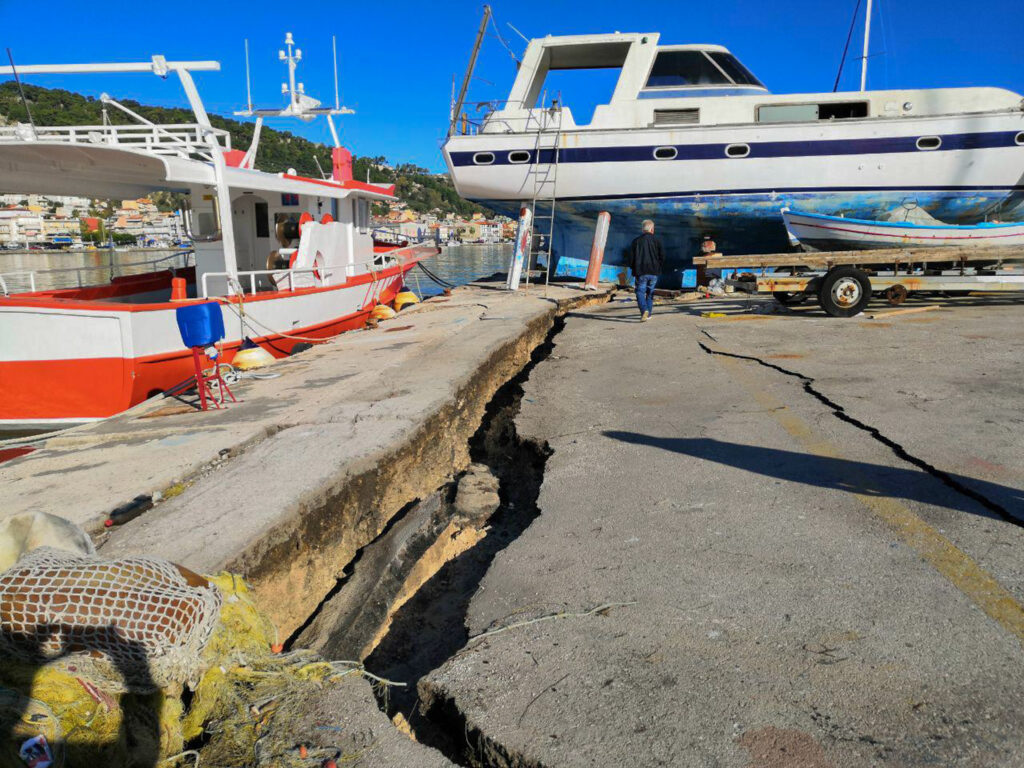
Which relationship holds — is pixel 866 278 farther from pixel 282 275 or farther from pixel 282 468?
pixel 282 275

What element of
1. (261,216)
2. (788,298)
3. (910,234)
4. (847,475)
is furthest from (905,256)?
(261,216)

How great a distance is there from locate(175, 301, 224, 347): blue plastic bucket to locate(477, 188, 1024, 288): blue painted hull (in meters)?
9.68

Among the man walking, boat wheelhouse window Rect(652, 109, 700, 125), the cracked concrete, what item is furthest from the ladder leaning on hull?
the cracked concrete

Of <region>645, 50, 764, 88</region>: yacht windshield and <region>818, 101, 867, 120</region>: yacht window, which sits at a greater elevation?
<region>645, 50, 764, 88</region>: yacht windshield

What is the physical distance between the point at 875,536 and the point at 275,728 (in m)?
2.74

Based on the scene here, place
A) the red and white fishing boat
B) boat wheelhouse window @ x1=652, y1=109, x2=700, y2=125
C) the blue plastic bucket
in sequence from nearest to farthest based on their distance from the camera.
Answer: the blue plastic bucket, the red and white fishing boat, boat wheelhouse window @ x1=652, y1=109, x2=700, y2=125

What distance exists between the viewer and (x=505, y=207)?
16703 mm

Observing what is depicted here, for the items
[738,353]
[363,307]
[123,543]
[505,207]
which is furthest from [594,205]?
[123,543]

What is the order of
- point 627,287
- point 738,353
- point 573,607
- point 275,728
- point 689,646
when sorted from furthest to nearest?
point 627,287
point 738,353
point 573,607
point 689,646
point 275,728

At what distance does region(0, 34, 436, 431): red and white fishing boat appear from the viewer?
7930 mm

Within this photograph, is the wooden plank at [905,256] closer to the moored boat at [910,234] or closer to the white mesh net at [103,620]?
the moored boat at [910,234]

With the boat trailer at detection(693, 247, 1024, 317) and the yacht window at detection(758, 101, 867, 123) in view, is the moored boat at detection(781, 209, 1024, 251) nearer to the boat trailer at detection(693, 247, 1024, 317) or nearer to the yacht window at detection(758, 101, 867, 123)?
the boat trailer at detection(693, 247, 1024, 317)

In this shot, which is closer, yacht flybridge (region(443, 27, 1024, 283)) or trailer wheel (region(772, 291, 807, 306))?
trailer wheel (region(772, 291, 807, 306))

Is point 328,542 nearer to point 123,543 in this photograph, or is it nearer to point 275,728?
point 123,543
